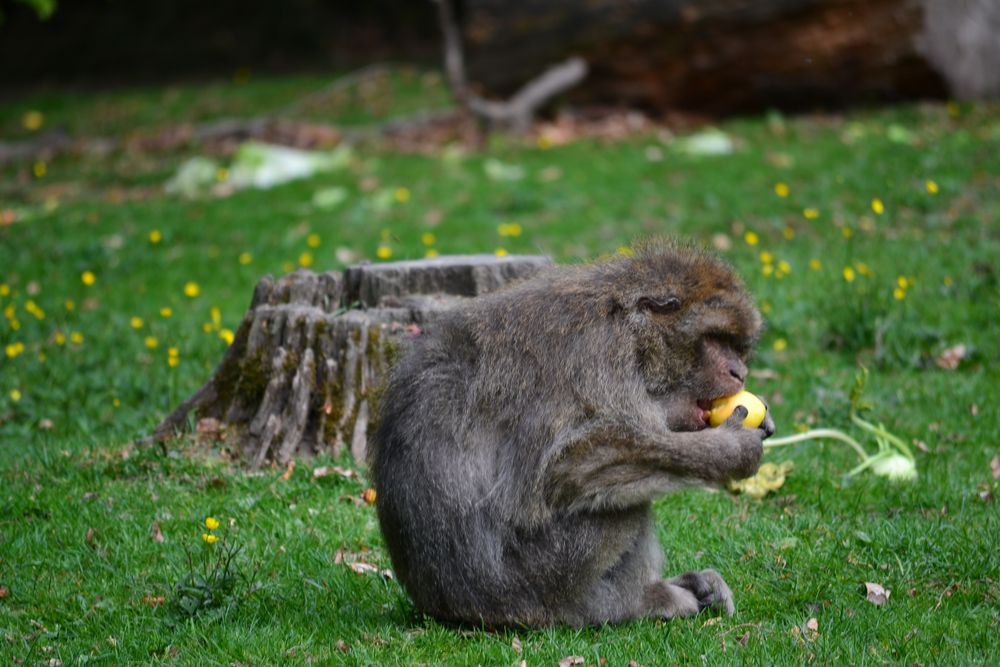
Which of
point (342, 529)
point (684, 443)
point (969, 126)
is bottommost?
point (969, 126)

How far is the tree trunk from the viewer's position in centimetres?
1430

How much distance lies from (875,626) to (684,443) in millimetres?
1148

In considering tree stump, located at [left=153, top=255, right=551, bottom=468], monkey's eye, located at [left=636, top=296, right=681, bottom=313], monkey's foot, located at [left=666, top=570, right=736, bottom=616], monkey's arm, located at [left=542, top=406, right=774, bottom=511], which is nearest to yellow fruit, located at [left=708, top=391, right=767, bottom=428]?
monkey's arm, located at [left=542, top=406, right=774, bottom=511]

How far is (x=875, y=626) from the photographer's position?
4926 millimetres

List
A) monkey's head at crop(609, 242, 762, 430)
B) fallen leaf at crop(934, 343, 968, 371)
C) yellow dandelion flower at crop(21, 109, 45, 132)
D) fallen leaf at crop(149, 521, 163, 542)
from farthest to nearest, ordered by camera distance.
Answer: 1. yellow dandelion flower at crop(21, 109, 45, 132)
2. fallen leaf at crop(934, 343, 968, 371)
3. fallen leaf at crop(149, 521, 163, 542)
4. monkey's head at crop(609, 242, 762, 430)

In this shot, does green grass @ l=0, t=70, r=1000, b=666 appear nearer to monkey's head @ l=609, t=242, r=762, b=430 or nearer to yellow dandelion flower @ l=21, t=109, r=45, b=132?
monkey's head @ l=609, t=242, r=762, b=430

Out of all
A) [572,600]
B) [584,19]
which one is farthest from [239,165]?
[572,600]

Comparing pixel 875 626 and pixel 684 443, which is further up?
pixel 684 443

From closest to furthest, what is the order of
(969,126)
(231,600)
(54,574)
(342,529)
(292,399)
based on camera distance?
1. (231,600)
2. (54,574)
3. (342,529)
4. (292,399)
5. (969,126)

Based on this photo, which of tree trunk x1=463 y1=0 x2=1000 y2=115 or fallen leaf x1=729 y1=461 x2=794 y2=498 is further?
tree trunk x1=463 y1=0 x2=1000 y2=115

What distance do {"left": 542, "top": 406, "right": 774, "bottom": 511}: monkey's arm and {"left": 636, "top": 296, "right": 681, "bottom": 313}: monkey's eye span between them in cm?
57

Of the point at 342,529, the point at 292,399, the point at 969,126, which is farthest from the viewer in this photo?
the point at 969,126

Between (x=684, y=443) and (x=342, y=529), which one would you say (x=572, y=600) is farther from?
(x=342, y=529)

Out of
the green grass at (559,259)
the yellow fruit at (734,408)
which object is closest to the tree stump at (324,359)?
the green grass at (559,259)
